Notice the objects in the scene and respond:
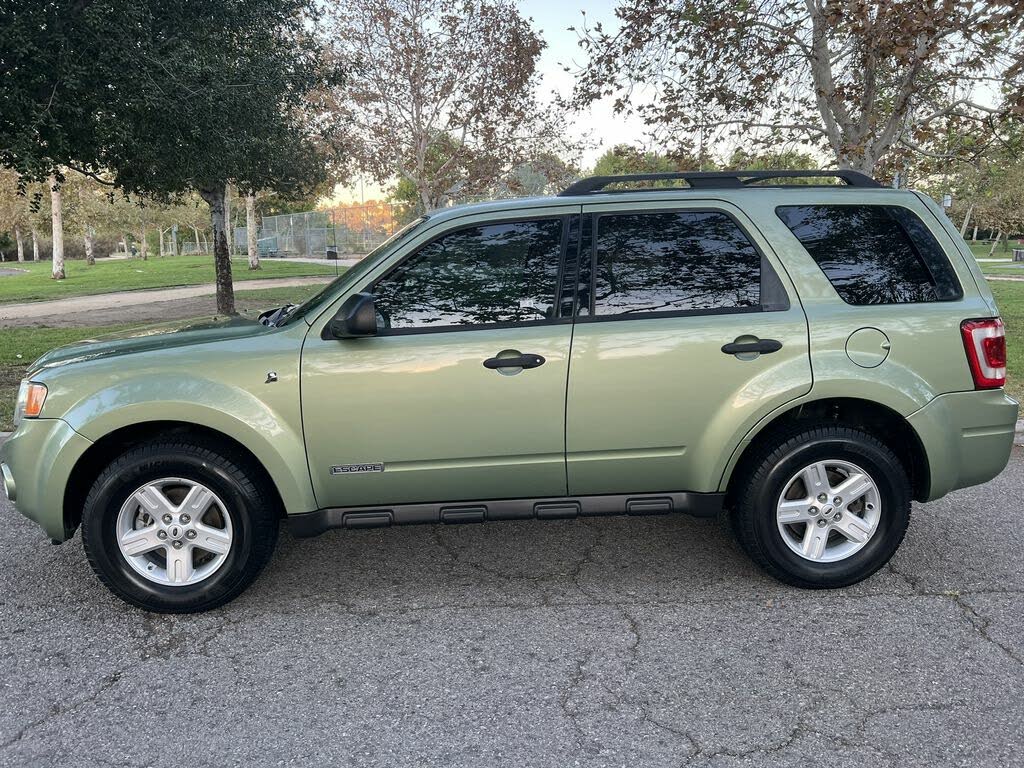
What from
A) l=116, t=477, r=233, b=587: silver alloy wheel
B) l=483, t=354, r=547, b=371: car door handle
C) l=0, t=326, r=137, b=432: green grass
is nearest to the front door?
l=483, t=354, r=547, b=371: car door handle

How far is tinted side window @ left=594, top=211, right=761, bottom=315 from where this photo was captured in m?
3.66

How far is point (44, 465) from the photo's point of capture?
3.50 meters

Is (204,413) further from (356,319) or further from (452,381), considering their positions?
(452,381)

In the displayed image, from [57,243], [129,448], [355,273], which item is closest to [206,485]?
[129,448]

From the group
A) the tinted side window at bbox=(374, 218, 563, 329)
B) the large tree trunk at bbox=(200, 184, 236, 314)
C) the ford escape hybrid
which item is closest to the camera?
the ford escape hybrid

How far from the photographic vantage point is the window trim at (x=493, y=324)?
3.58 m

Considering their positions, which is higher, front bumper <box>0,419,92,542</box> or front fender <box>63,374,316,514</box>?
front fender <box>63,374,316,514</box>

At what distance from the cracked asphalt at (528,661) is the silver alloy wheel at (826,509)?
0.79ft

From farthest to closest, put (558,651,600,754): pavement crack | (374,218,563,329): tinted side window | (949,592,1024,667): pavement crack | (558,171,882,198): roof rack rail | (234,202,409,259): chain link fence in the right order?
(234,202,409,259): chain link fence
(558,171,882,198): roof rack rail
(374,218,563,329): tinted side window
(949,592,1024,667): pavement crack
(558,651,600,754): pavement crack

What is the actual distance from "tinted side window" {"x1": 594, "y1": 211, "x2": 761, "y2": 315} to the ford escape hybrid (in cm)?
1

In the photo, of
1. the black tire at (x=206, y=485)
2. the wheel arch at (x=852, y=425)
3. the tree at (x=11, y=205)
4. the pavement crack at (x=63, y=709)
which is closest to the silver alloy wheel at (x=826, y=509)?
the wheel arch at (x=852, y=425)

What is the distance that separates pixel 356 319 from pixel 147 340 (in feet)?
3.95

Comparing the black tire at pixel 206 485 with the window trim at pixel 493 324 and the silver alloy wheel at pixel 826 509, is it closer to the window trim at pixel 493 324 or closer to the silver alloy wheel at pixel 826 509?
the window trim at pixel 493 324

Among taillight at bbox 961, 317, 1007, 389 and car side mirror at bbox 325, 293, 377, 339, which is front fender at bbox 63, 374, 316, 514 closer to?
car side mirror at bbox 325, 293, 377, 339
